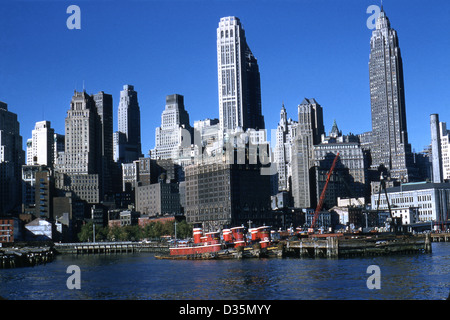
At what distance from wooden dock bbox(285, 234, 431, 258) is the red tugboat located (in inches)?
518

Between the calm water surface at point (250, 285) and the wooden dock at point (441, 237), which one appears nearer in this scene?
the calm water surface at point (250, 285)

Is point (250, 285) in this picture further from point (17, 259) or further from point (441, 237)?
point (441, 237)

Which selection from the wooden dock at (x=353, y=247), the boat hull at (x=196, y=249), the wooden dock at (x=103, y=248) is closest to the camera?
the wooden dock at (x=353, y=247)

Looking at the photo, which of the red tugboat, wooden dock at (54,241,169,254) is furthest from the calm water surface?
wooden dock at (54,241,169,254)

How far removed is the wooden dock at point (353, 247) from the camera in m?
99.8

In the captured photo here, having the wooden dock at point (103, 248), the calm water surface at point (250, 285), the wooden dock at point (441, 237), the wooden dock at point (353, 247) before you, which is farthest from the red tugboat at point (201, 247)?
the wooden dock at point (441, 237)

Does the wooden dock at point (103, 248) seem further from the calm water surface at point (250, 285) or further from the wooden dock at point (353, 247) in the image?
the calm water surface at point (250, 285)

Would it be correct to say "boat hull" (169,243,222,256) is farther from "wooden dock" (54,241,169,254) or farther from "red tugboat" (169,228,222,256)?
"wooden dock" (54,241,169,254)

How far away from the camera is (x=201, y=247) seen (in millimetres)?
110750

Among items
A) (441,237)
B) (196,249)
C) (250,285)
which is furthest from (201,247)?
(441,237)

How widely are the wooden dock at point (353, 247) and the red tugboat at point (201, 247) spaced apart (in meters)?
13.2
